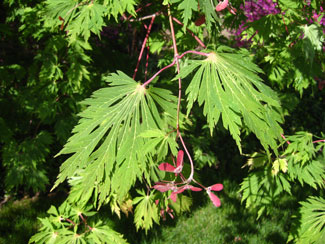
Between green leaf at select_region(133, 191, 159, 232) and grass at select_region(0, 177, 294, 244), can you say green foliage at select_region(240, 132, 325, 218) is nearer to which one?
green leaf at select_region(133, 191, 159, 232)

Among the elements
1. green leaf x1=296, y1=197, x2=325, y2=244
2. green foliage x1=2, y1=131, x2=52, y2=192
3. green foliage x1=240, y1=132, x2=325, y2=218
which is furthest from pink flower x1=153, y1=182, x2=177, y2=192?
green foliage x1=2, y1=131, x2=52, y2=192

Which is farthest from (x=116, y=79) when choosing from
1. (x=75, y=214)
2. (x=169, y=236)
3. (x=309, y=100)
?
(x=309, y=100)

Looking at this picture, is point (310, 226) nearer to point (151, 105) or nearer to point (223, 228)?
point (151, 105)

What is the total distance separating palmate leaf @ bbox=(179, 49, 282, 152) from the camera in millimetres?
947

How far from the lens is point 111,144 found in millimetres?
1043

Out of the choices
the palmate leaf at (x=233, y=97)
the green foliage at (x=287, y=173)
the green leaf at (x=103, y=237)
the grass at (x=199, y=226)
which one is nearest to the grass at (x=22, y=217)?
the grass at (x=199, y=226)

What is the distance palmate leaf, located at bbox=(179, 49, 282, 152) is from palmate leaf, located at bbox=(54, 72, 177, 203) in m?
0.18

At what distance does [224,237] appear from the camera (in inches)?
121

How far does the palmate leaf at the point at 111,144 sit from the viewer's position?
0.99 meters

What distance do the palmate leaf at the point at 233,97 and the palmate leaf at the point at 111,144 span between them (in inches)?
7.1

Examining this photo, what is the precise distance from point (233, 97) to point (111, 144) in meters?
0.44

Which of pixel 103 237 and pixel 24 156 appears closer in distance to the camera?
pixel 103 237

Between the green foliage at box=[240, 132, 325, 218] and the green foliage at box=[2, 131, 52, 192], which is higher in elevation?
A: the green foliage at box=[2, 131, 52, 192]

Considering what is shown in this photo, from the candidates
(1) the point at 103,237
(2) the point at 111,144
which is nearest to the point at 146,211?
(1) the point at 103,237
